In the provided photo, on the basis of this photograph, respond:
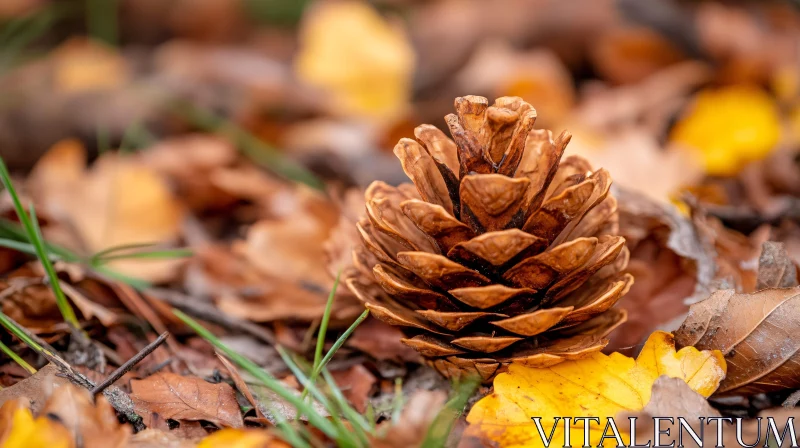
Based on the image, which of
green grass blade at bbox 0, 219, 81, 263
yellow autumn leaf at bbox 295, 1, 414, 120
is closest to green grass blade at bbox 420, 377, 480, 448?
green grass blade at bbox 0, 219, 81, 263

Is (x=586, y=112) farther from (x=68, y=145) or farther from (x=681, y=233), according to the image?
(x=68, y=145)

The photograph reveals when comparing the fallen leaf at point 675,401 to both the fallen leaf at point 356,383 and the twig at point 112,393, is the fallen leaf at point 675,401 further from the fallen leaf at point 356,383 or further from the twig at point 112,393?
the twig at point 112,393

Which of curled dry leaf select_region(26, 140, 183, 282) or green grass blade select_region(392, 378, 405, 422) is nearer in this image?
green grass blade select_region(392, 378, 405, 422)

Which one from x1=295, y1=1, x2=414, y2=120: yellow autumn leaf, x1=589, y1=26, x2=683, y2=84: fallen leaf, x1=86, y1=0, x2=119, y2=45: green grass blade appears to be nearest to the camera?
x1=589, y1=26, x2=683, y2=84: fallen leaf

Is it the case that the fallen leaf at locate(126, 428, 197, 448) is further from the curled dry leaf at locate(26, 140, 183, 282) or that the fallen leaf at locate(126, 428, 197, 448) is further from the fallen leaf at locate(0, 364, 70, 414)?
the curled dry leaf at locate(26, 140, 183, 282)

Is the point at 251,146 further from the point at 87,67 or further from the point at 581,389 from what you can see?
the point at 581,389

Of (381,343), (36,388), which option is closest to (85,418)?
(36,388)
